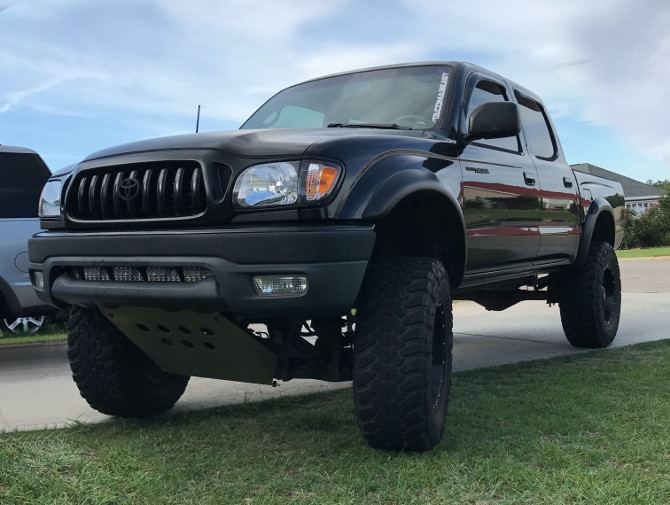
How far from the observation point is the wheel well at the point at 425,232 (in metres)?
3.42

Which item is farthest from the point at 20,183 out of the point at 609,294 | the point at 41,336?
the point at 609,294

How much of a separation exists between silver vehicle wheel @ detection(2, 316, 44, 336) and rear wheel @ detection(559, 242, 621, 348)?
559 cm

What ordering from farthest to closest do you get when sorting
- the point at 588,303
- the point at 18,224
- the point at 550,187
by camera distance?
the point at 588,303 < the point at 18,224 < the point at 550,187

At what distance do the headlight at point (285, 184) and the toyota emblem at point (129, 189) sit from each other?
50 cm

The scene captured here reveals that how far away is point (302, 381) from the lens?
527 centimetres

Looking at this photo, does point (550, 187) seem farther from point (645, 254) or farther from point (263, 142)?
point (645, 254)

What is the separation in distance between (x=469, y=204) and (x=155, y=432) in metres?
2.02

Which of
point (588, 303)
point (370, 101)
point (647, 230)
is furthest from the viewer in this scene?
point (647, 230)

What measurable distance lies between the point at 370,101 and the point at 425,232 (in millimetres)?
963

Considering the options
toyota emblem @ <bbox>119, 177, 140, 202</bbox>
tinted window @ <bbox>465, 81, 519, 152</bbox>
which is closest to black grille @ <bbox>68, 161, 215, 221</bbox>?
toyota emblem @ <bbox>119, 177, 140, 202</bbox>

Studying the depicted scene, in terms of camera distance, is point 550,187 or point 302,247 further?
point 550,187

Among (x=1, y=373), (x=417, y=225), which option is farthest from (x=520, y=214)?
(x=1, y=373)

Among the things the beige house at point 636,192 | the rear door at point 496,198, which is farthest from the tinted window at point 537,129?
the beige house at point 636,192

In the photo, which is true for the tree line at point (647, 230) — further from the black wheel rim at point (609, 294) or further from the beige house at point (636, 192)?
the black wheel rim at point (609, 294)
